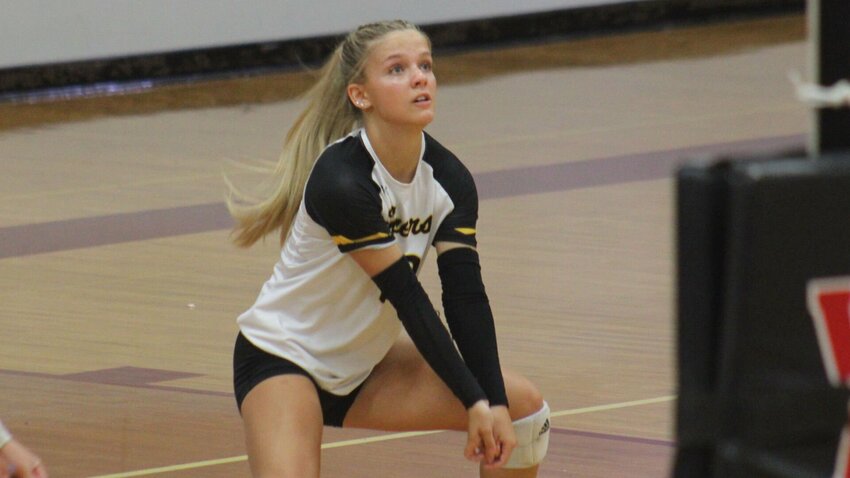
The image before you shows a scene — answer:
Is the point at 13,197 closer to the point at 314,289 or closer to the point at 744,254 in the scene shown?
the point at 314,289

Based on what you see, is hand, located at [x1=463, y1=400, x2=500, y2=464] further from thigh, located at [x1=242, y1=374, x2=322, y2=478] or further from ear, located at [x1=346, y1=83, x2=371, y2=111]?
ear, located at [x1=346, y1=83, x2=371, y2=111]

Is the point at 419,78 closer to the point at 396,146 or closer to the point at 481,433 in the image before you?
the point at 396,146

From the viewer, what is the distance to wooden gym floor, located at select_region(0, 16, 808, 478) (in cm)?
405

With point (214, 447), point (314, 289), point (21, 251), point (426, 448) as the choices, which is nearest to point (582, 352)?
point (426, 448)

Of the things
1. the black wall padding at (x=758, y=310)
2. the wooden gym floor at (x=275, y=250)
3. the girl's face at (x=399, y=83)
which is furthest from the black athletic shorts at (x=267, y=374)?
the black wall padding at (x=758, y=310)

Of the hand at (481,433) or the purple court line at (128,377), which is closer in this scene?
the hand at (481,433)

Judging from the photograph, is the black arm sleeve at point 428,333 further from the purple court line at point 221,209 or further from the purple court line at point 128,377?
the purple court line at point 221,209

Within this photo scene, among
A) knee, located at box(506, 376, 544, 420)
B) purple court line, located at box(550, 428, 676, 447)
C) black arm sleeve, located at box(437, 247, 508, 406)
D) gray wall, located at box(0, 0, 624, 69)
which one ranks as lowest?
gray wall, located at box(0, 0, 624, 69)

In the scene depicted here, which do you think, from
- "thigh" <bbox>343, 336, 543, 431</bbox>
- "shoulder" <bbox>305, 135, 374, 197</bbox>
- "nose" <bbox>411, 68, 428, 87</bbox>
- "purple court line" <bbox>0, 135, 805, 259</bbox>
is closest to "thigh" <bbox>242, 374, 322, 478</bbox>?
"thigh" <bbox>343, 336, 543, 431</bbox>

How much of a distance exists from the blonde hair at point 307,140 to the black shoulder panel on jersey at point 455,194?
193mm

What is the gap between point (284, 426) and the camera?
294 centimetres

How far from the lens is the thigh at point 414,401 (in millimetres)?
3051

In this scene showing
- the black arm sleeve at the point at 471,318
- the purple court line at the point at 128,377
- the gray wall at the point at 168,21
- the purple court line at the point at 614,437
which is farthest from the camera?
the gray wall at the point at 168,21

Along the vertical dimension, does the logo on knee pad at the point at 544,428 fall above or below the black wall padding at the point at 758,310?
below
